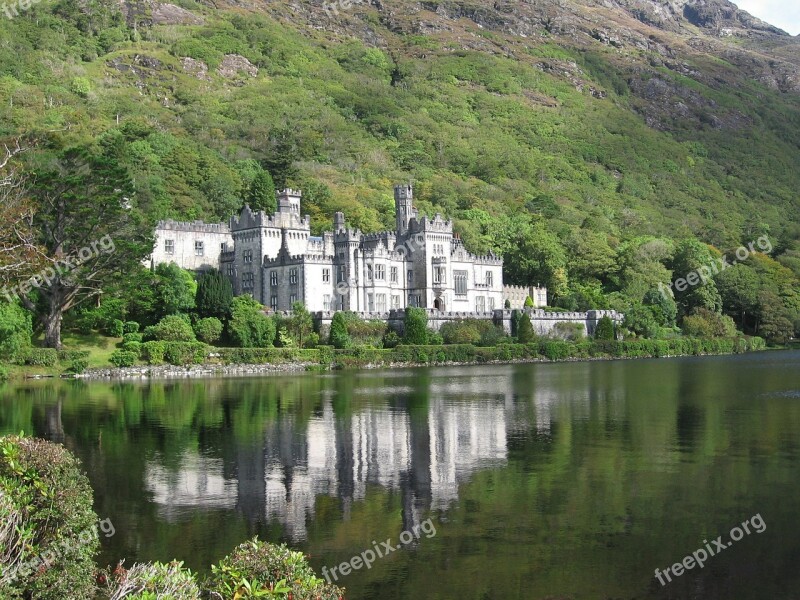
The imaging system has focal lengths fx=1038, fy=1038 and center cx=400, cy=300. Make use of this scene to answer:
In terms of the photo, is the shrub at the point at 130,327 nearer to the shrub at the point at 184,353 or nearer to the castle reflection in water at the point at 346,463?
the shrub at the point at 184,353

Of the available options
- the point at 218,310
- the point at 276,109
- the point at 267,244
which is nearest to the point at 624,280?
the point at 267,244

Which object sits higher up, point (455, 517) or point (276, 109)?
point (276, 109)

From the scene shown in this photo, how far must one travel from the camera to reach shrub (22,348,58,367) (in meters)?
63.7

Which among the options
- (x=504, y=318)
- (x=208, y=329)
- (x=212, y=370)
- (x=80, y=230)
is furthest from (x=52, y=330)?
(x=504, y=318)

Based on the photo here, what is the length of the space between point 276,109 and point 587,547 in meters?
159

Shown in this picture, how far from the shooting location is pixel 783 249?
149 metres

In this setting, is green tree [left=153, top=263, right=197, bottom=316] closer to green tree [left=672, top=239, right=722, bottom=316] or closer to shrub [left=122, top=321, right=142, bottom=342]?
shrub [left=122, top=321, right=142, bottom=342]

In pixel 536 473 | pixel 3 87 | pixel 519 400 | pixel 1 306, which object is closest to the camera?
pixel 536 473

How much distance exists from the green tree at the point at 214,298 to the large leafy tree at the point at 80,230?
769 centimetres

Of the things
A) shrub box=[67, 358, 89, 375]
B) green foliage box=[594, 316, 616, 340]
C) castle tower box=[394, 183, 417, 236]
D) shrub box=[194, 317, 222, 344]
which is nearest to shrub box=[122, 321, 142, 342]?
shrub box=[194, 317, 222, 344]

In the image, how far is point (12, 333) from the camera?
60.9 m

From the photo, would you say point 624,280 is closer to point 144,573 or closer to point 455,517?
point 455,517

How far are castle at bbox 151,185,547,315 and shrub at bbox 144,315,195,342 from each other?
14953 millimetres

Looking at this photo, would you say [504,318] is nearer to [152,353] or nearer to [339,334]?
[339,334]
